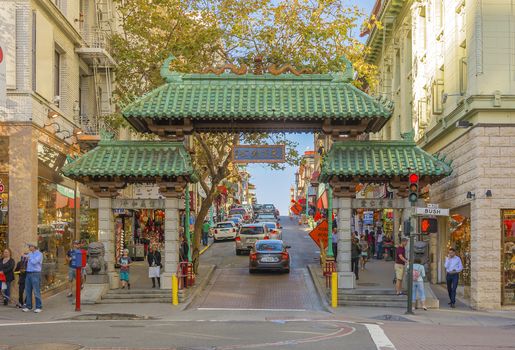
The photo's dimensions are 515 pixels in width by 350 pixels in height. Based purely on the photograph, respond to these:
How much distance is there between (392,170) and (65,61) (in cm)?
1352

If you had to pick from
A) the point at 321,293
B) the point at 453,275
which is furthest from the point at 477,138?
the point at 321,293

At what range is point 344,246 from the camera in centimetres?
2348

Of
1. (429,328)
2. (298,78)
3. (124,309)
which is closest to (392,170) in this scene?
(298,78)

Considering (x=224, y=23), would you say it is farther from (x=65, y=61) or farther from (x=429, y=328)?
(x=429, y=328)

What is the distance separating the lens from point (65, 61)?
28.8 meters

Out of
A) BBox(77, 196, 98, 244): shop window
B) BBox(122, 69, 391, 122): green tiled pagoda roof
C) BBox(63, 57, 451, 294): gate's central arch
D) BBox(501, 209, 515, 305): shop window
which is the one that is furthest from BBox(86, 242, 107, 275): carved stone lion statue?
BBox(501, 209, 515, 305): shop window

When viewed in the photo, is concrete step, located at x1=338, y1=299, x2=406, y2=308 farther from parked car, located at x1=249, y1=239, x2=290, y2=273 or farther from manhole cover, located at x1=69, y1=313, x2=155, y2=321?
parked car, located at x1=249, y1=239, x2=290, y2=273

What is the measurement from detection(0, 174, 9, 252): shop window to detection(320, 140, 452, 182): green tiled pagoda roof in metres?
9.88

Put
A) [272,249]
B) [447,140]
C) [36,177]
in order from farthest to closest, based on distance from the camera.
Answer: [272,249]
[447,140]
[36,177]

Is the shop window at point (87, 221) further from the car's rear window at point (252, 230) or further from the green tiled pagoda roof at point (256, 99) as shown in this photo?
the car's rear window at point (252, 230)

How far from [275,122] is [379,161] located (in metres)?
3.57

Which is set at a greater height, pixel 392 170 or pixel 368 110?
pixel 368 110

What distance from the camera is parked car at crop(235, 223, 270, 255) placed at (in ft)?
141

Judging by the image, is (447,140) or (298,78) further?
(447,140)
